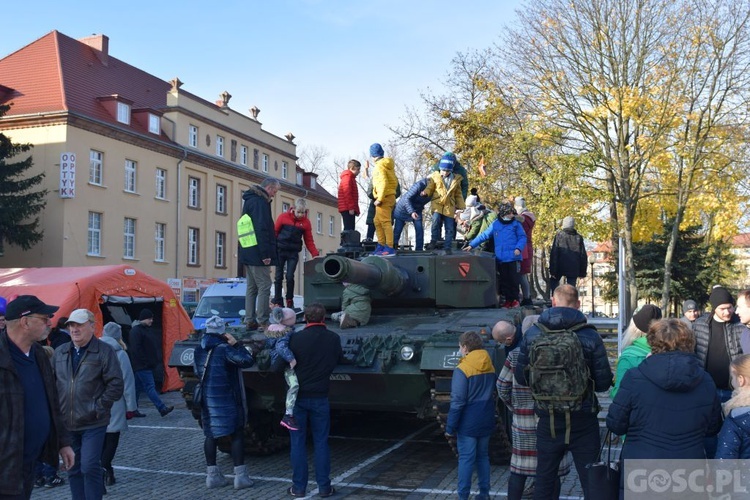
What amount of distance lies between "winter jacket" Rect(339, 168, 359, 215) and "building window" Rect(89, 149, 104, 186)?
834 inches

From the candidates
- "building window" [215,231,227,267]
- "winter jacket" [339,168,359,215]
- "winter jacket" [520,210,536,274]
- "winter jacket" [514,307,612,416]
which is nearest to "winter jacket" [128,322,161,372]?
"winter jacket" [339,168,359,215]

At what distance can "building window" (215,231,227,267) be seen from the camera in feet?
127

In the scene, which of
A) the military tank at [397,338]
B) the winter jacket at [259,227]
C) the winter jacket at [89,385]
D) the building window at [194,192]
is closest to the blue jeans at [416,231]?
the military tank at [397,338]

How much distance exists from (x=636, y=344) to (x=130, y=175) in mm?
29752

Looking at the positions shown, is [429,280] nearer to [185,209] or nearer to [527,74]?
[527,74]

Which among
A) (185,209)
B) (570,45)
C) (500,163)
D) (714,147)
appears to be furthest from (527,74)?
(185,209)

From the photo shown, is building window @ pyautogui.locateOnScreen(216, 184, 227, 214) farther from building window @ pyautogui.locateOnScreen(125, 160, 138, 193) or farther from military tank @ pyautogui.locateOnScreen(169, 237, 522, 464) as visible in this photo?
military tank @ pyautogui.locateOnScreen(169, 237, 522, 464)

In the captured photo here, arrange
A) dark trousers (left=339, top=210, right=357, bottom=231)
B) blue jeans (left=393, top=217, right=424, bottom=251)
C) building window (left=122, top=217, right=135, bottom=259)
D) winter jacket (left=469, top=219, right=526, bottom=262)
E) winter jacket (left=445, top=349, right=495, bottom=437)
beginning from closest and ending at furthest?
winter jacket (left=445, top=349, right=495, bottom=437) → winter jacket (left=469, top=219, right=526, bottom=262) → blue jeans (left=393, top=217, right=424, bottom=251) → dark trousers (left=339, top=210, right=357, bottom=231) → building window (left=122, top=217, right=135, bottom=259)

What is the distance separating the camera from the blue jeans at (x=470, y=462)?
252 inches

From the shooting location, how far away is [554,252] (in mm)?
11953

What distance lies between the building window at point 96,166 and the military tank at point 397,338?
2217cm

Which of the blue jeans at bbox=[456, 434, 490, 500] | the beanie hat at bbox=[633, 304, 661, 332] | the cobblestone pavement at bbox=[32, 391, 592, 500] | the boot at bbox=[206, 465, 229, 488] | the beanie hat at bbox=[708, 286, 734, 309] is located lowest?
the cobblestone pavement at bbox=[32, 391, 592, 500]

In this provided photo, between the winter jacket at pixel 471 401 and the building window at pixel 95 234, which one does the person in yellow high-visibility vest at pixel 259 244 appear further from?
the building window at pixel 95 234

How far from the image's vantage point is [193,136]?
122 ft
